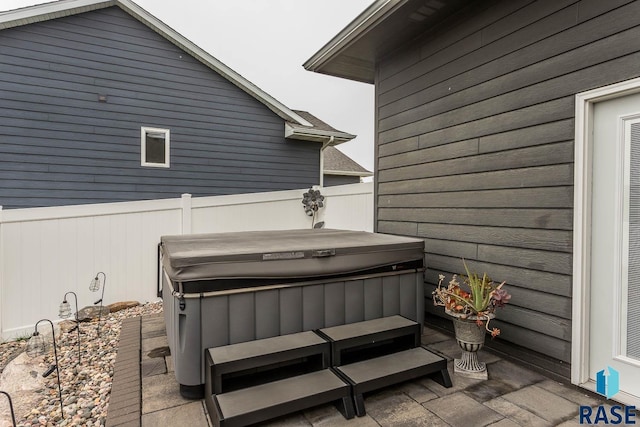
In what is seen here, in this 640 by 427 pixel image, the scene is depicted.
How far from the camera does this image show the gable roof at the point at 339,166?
12.6 metres

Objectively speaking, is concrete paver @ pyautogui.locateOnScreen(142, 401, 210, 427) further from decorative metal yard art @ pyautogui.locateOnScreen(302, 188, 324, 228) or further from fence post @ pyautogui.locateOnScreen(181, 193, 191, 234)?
decorative metal yard art @ pyautogui.locateOnScreen(302, 188, 324, 228)

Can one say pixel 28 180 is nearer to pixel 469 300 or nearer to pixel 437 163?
pixel 437 163

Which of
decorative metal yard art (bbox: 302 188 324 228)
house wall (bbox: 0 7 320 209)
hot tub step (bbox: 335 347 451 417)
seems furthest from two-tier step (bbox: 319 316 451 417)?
house wall (bbox: 0 7 320 209)

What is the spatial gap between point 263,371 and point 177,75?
616 cm

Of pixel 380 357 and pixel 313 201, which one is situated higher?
pixel 313 201

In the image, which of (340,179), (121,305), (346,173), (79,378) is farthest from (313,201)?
(340,179)

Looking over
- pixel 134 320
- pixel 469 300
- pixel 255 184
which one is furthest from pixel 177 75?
pixel 469 300

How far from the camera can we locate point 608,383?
2.12m

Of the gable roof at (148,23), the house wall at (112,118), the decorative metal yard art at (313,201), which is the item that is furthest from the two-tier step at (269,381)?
the gable roof at (148,23)

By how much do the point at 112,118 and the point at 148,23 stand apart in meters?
1.90

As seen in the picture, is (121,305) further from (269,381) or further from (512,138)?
(512,138)

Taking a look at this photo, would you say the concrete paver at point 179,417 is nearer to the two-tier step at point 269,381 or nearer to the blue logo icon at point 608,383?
the two-tier step at point 269,381

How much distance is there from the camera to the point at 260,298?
7.44 ft

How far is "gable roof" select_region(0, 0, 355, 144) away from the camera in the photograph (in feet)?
16.9
